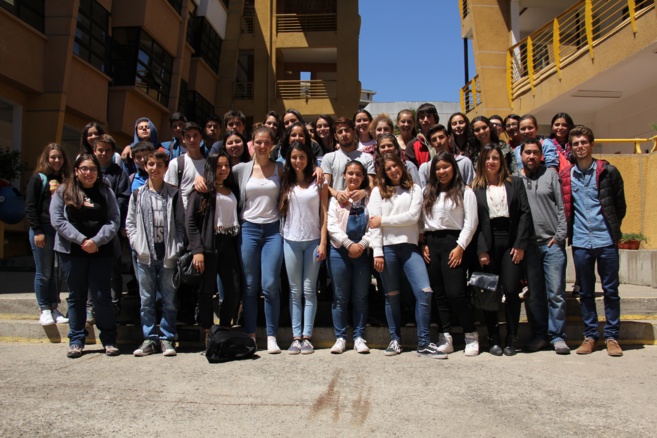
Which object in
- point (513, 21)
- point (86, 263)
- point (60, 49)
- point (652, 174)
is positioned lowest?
point (86, 263)

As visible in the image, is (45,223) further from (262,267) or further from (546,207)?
(546,207)

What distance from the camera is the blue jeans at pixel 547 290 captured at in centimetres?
536

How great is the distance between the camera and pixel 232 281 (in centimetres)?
548

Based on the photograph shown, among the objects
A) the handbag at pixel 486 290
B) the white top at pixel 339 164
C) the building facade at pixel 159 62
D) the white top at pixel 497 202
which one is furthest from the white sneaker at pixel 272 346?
the building facade at pixel 159 62

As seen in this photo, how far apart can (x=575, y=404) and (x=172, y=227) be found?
4.00 meters

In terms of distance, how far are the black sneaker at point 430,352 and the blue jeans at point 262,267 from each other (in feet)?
4.96

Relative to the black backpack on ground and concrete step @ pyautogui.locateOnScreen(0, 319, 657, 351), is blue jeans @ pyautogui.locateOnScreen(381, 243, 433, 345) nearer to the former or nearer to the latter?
concrete step @ pyautogui.locateOnScreen(0, 319, 657, 351)

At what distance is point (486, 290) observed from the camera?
204 inches

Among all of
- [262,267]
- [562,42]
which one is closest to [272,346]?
[262,267]

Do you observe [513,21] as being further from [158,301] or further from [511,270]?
[158,301]

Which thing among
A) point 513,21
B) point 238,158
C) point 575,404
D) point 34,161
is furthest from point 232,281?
Answer: point 513,21

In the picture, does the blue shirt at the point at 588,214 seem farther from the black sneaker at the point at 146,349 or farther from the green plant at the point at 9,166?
the green plant at the point at 9,166

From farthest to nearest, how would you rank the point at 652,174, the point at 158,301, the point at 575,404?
the point at 652,174, the point at 158,301, the point at 575,404

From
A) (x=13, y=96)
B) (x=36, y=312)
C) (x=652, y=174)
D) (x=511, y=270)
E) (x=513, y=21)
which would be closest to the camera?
(x=511, y=270)
